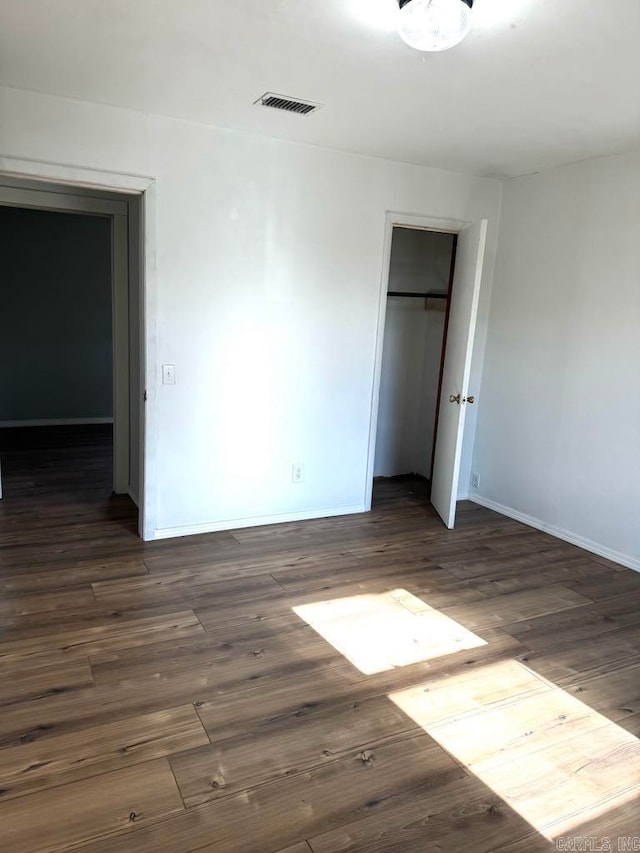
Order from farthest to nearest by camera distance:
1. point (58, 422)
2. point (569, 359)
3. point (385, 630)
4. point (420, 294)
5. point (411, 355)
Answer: point (58, 422) → point (411, 355) → point (420, 294) → point (569, 359) → point (385, 630)

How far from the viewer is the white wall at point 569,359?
377cm

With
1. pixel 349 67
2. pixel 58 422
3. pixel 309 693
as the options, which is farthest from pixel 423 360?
pixel 58 422

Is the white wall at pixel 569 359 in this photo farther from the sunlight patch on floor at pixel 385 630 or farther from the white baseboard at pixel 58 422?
the white baseboard at pixel 58 422

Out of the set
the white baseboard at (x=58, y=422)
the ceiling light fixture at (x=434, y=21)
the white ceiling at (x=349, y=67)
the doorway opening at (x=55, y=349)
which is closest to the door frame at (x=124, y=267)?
the white ceiling at (x=349, y=67)

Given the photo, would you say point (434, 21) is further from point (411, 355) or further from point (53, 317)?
point (53, 317)

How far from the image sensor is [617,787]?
1978mm

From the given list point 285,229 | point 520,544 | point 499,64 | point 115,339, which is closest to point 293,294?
point 285,229

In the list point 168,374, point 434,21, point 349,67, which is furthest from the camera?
point 168,374

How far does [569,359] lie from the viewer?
4129 mm

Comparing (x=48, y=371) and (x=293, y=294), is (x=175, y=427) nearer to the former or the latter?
(x=293, y=294)

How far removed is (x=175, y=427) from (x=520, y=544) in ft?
7.99

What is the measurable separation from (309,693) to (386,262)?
9.64ft

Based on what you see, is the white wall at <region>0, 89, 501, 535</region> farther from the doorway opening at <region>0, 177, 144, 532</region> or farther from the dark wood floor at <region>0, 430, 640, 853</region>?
the doorway opening at <region>0, 177, 144, 532</region>

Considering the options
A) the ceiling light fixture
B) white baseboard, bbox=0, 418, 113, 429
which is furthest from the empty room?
white baseboard, bbox=0, 418, 113, 429
